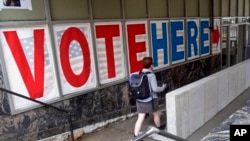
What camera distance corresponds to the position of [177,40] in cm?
680

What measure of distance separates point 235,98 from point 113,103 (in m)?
3.17

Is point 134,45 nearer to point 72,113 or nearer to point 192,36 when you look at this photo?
point 72,113

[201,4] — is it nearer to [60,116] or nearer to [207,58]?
[207,58]

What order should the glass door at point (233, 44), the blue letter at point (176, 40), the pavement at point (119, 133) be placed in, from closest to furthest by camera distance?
the pavement at point (119, 133) < the blue letter at point (176, 40) < the glass door at point (233, 44)

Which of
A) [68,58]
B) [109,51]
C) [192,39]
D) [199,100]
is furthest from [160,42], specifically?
[68,58]

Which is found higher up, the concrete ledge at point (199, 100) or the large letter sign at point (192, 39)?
the large letter sign at point (192, 39)

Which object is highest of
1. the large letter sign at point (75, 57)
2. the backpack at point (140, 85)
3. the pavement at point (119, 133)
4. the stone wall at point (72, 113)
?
the large letter sign at point (75, 57)

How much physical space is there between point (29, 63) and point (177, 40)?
4381mm

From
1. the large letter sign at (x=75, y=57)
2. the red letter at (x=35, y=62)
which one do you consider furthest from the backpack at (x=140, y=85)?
the red letter at (x=35, y=62)

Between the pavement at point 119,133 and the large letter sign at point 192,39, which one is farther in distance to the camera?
the large letter sign at point 192,39

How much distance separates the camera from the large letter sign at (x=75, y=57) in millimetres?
4188

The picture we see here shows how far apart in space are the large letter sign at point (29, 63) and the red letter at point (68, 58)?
26 cm

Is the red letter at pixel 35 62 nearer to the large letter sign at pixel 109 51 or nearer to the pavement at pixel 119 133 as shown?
the large letter sign at pixel 109 51

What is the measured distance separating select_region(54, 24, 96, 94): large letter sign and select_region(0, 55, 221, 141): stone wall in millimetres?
262
